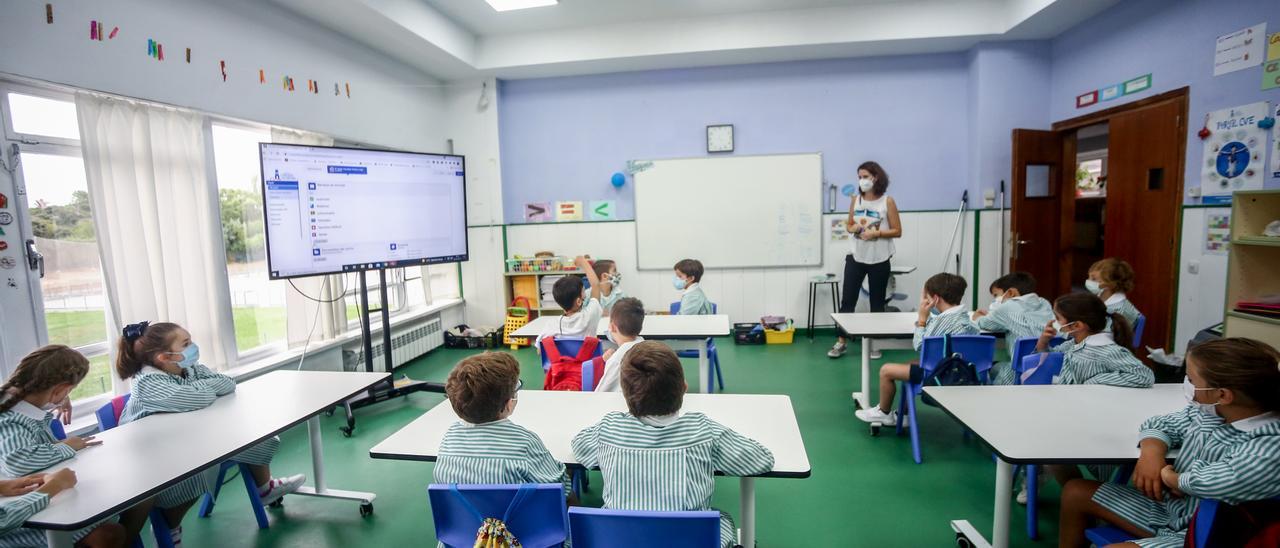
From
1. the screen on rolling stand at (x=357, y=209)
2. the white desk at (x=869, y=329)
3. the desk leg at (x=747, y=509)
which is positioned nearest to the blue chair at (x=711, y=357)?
the white desk at (x=869, y=329)

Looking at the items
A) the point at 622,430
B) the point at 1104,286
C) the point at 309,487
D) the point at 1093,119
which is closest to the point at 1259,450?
the point at 622,430

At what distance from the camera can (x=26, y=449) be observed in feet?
5.35

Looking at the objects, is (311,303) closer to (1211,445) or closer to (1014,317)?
(1014,317)

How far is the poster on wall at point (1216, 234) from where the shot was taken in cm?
358

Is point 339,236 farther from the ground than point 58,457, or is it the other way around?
point 339,236

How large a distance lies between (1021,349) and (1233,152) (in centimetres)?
218

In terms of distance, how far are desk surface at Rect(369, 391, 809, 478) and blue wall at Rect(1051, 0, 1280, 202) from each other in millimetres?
3658

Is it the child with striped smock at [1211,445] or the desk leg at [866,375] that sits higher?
the child with striped smock at [1211,445]

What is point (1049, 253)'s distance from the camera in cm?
527

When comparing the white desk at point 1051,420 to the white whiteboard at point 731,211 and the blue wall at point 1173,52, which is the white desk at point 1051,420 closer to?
the blue wall at point 1173,52

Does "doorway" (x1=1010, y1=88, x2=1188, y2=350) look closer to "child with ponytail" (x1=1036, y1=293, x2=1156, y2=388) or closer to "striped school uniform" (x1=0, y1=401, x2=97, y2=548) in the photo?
"child with ponytail" (x1=1036, y1=293, x2=1156, y2=388)

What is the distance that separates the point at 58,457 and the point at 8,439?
0.12 meters

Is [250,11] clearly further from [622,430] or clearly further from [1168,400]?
[1168,400]

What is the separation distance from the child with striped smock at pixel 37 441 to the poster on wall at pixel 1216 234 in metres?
5.73
